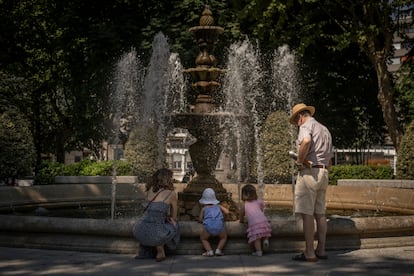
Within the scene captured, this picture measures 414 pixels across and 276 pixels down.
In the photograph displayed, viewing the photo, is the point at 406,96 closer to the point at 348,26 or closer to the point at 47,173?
the point at 348,26

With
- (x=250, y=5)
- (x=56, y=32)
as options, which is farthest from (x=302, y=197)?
(x=56, y=32)

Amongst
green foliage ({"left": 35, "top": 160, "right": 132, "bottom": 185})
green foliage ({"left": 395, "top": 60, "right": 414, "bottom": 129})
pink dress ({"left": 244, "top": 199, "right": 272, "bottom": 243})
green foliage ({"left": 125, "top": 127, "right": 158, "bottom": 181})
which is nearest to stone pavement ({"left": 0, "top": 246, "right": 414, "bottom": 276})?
pink dress ({"left": 244, "top": 199, "right": 272, "bottom": 243})

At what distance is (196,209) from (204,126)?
151 centimetres

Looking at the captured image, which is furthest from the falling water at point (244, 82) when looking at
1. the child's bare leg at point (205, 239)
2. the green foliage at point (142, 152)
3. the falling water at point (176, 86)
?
the child's bare leg at point (205, 239)

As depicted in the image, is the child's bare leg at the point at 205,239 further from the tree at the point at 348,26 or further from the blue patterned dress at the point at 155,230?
the tree at the point at 348,26

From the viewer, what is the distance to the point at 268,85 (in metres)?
27.1

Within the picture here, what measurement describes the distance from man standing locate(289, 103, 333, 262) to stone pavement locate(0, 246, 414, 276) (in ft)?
0.81

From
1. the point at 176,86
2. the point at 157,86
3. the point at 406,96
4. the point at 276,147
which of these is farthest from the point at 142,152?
the point at 406,96

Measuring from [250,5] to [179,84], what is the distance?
6.67 m

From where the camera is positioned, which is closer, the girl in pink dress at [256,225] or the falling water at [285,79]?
the girl in pink dress at [256,225]

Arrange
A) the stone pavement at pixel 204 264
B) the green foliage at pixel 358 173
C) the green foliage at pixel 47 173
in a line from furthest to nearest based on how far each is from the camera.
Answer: the green foliage at pixel 47 173, the green foliage at pixel 358 173, the stone pavement at pixel 204 264

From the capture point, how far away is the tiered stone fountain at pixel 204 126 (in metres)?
10.3

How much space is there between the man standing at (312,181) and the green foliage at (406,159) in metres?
12.5

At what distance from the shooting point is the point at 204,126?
33.8 ft
